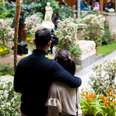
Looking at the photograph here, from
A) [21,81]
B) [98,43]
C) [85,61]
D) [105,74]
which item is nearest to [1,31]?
[85,61]

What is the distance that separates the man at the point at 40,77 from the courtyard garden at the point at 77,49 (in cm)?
133

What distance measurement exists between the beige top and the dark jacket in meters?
0.06

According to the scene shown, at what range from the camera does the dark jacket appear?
5312mm

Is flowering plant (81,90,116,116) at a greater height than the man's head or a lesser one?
lesser

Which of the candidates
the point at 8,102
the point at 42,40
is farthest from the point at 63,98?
the point at 8,102

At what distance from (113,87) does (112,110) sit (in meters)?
1.68

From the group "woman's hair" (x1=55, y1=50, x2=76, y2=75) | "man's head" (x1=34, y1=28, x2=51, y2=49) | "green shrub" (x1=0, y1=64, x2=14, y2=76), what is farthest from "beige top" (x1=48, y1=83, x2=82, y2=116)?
"green shrub" (x1=0, y1=64, x2=14, y2=76)

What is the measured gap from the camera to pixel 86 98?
800cm

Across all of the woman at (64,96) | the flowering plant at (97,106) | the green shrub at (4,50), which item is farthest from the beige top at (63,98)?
the green shrub at (4,50)

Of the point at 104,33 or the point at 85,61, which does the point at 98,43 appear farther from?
the point at 85,61

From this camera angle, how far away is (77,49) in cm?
1608

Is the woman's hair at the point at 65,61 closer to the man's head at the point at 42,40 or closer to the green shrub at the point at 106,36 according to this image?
the man's head at the point at 42,40

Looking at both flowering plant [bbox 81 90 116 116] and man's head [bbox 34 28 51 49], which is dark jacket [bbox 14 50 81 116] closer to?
man's head [bbox 34 28 51 49]

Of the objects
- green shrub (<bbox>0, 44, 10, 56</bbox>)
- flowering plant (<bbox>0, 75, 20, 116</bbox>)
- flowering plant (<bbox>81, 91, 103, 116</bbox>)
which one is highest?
flowering plant (<bbox>0, 75, 20, 116</bbox>)
